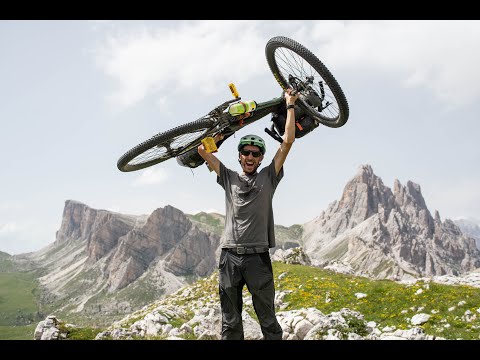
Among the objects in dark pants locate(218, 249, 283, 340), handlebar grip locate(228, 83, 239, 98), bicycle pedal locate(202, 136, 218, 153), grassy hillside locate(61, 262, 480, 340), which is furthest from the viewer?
grassy hillside locate(61, 262, 480, 340)

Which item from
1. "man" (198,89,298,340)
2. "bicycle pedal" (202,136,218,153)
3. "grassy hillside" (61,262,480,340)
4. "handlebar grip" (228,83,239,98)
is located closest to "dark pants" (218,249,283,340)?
"man" (198,89,298,340)

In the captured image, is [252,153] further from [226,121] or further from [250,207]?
[226,121]

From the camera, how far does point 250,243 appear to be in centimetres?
623

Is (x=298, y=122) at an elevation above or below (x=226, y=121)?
below

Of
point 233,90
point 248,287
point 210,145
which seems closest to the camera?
point 248,287

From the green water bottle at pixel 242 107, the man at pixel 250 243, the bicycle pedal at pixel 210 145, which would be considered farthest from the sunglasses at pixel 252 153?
the green water bottle at pixel 242 107

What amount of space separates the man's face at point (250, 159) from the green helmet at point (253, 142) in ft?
0.16

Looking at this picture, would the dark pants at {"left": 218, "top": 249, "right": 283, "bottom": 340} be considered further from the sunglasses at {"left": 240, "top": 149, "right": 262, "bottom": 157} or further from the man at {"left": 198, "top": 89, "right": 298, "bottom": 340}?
the sunglasses at {"left": 240, "top": 149, "right": 262, "bottom": 157}

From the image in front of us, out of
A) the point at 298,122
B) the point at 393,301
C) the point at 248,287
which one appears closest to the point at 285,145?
the point at 248,287

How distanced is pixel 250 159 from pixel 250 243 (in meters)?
1.34

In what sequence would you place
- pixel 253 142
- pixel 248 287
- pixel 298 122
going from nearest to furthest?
1. pixel 248 287
2. pixel 253 142
3. pixel 298 122

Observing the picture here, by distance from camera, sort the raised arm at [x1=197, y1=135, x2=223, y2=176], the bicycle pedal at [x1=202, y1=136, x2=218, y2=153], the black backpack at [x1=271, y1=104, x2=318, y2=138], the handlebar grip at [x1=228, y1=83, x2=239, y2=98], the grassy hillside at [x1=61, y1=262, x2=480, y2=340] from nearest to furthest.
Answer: the raised arm at [x1=197, y1=135, x2=223, y2=176] → the bicycle pedal at [x1=202, y1=136, x2=218, y2=153] → the handlebar grip at [x1=228, y1=83, x2=239, y2=98] → the black backpack at [x1=271, y1=104, x2=318, y2=138] → the grassy hillside at [x1=61, y1=262, x2=480, y2=340]

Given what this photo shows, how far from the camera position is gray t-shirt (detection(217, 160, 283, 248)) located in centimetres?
628
